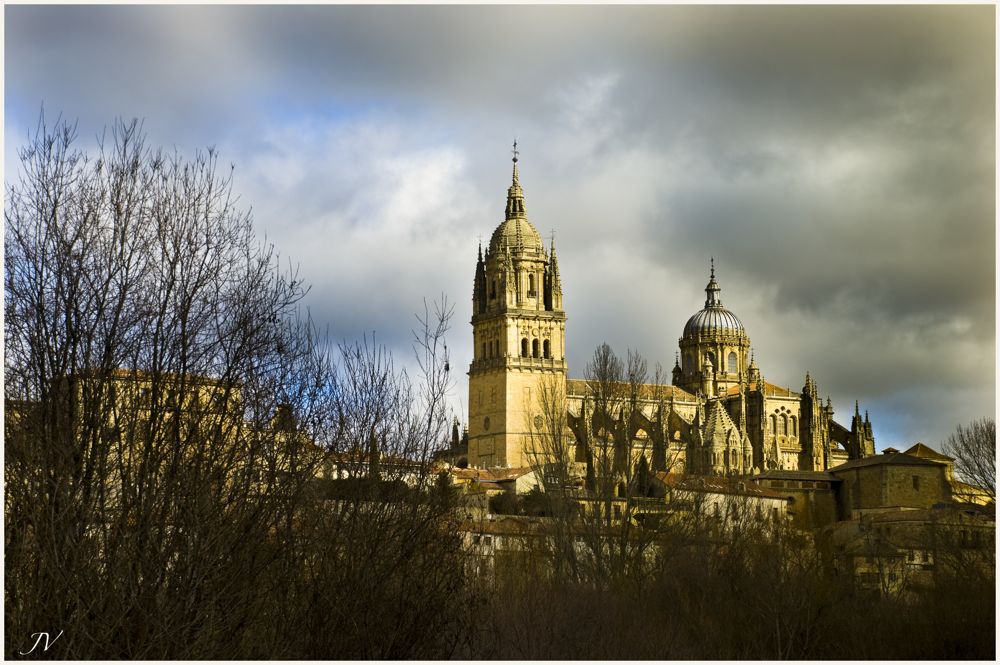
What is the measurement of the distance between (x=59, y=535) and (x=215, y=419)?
8.81 feet

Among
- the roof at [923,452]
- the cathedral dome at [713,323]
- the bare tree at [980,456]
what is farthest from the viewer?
the cathedral dome at [713,323]

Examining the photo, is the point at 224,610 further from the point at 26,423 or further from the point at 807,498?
the point at 807,498

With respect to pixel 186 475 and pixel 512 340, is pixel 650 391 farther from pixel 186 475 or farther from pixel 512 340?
pixel 186 475

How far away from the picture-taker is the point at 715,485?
6856 cm

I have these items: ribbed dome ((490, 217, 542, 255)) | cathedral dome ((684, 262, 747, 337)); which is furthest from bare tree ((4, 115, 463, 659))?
cathedral dome ((684, 262, 747, 337))

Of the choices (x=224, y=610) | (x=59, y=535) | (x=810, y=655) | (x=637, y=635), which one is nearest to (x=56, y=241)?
(x=59, y=535)

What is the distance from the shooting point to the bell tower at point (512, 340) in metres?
102

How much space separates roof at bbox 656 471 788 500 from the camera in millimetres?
56656

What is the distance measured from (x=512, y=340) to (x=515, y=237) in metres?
8.61

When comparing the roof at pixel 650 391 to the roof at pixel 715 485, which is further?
the roof at pixel 650 391

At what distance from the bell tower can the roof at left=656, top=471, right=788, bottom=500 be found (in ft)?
78.9

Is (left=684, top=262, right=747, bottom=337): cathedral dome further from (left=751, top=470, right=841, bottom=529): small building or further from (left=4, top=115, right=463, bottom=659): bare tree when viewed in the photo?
(left=4, top=115, right=463, bottom=659): bare tree
